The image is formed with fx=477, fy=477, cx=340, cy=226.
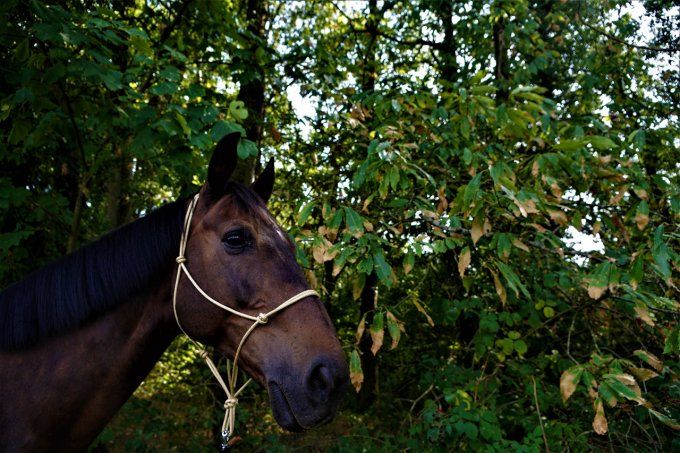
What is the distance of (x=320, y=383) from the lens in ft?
5.25

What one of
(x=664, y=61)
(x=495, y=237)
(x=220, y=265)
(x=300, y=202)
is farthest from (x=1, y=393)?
(x=664, y=61)

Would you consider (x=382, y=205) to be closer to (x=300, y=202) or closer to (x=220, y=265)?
(x=300, y=202)

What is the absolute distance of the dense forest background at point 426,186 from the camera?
291 cm

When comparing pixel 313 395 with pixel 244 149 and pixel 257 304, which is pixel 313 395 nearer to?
pixel 257 304

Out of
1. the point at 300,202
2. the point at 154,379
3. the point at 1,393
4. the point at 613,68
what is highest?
Answer: the point at 613,68

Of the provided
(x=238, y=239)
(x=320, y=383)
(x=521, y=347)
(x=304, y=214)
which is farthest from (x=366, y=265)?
(x=521, y=347)

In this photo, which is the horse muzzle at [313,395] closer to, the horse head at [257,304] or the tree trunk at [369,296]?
the horse head at [257,304]

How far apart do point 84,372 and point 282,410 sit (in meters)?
0.84

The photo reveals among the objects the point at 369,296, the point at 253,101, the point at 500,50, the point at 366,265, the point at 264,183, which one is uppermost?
the point at 500,50

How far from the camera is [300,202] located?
131 inches

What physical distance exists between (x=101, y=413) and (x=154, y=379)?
7.67m

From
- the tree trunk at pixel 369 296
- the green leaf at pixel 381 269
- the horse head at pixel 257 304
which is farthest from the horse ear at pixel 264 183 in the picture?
the tree trunk at pixel 369 296

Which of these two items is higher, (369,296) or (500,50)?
(500,50)

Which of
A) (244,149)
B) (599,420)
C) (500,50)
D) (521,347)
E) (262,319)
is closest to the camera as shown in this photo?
(262,319)
